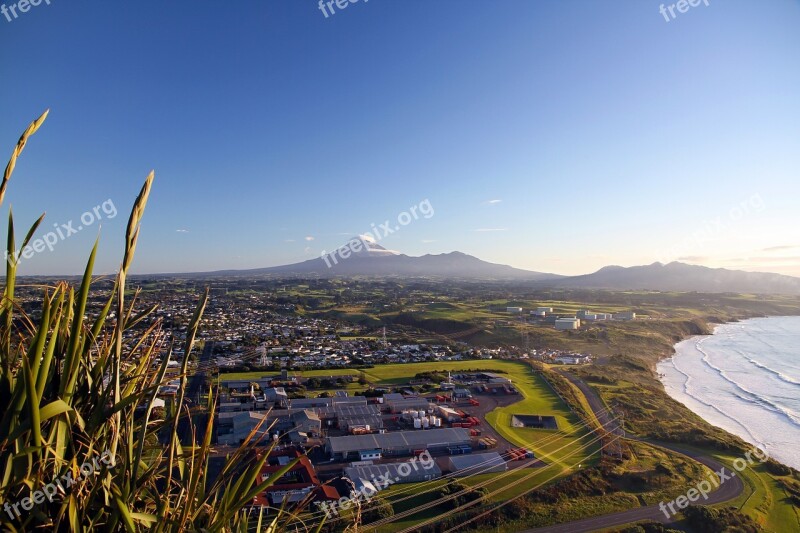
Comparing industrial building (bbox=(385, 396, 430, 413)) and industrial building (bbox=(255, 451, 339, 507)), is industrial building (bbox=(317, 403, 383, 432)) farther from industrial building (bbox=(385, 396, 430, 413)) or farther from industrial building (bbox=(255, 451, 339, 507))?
industrial building (bbox=(255, 451, 339, 507))

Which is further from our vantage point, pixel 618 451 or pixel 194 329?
pixel 618 451

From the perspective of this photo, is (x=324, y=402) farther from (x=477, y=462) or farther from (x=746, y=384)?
(x=746, y=384)

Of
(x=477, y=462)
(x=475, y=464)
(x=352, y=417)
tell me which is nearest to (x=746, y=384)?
(x=477, y=462)

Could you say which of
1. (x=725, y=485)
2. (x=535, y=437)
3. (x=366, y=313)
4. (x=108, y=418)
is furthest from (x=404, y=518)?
(x=366, y=313)

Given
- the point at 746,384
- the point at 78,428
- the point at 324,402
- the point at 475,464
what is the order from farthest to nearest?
the point at 746,384, the point at 324,402, the point at 475,464, the point at 78,428

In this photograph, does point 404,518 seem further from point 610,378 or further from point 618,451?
point 610,378

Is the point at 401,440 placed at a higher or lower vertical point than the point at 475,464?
higher
